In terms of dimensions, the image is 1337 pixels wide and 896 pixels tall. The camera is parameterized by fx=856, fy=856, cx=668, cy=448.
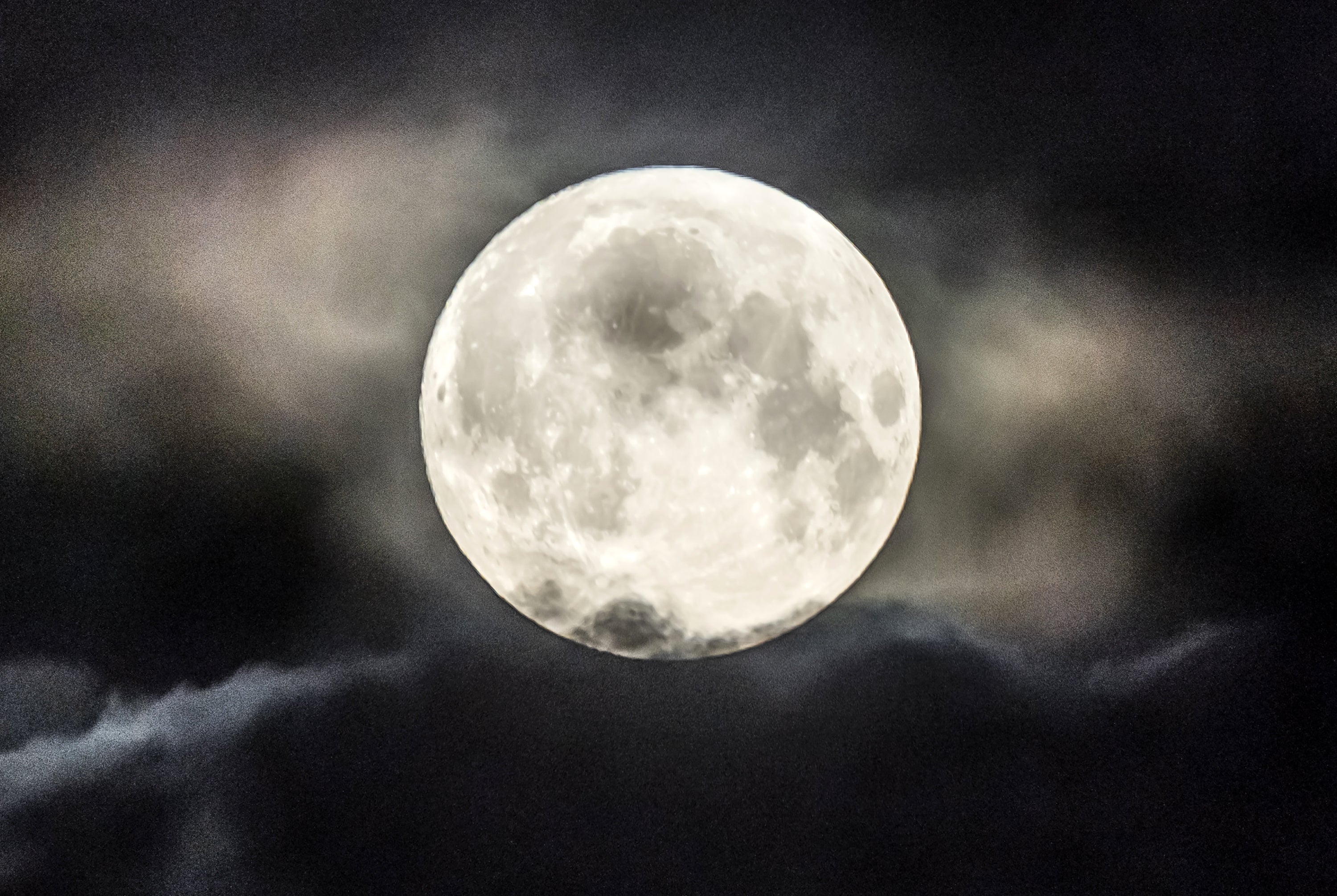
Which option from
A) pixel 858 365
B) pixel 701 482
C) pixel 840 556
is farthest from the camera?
pixel 840 556

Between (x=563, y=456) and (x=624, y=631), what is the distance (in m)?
1.19

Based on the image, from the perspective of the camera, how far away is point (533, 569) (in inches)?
197

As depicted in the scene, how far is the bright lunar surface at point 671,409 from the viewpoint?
4344 mm

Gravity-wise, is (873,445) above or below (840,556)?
above

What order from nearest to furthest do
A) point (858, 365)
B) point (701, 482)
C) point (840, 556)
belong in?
point (701, 482) < point (858, 365) < point (840, 556)

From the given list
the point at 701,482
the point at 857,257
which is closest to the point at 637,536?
the point at 701,482

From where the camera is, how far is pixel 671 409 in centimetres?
431

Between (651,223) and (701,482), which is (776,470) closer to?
(701,482)

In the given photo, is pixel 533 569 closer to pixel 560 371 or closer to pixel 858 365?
pixel 560 371

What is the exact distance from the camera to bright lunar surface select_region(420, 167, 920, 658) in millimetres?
4344

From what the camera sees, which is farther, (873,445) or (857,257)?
(857,257)

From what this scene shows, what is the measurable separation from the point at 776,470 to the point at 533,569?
5.15ft

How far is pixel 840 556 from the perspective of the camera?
500 centimetres

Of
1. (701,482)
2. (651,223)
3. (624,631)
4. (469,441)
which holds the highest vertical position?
(651,223)
